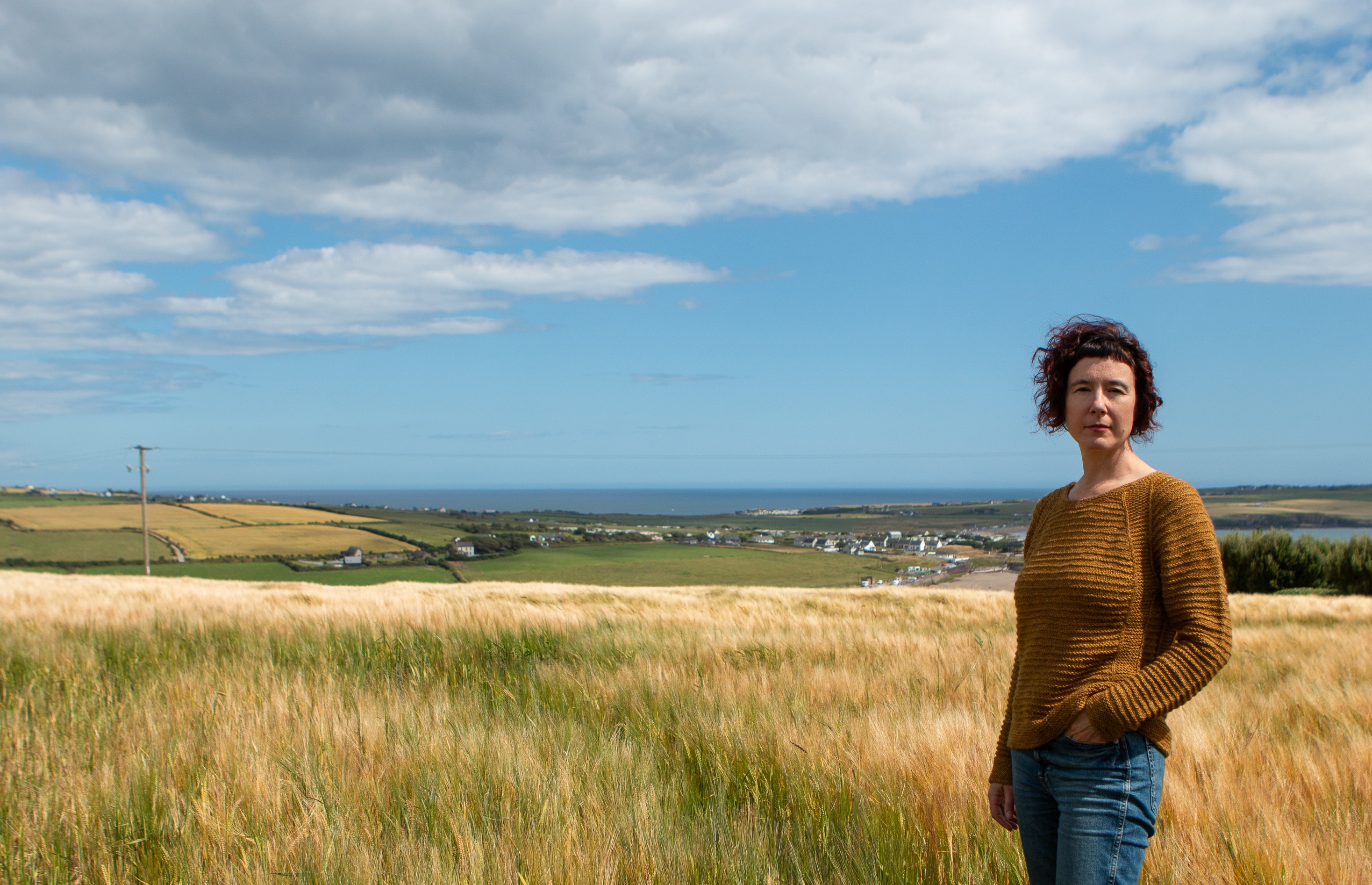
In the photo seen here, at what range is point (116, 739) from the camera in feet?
13.1

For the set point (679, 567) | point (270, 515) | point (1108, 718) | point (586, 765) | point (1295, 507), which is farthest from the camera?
point (270, 515)

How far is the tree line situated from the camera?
27953 millimetres

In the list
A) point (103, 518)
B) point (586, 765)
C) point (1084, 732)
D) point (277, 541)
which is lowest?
point (277, 541)

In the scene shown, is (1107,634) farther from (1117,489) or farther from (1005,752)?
(1005,752)

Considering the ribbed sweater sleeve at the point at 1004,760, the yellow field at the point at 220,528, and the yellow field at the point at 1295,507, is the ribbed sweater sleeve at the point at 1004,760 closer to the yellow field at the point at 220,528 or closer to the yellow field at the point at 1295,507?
the yellow field at the point at 1295,507

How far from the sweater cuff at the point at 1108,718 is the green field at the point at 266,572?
4806 cm

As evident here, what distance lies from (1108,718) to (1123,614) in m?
0.27

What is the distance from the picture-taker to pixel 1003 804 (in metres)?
2.28

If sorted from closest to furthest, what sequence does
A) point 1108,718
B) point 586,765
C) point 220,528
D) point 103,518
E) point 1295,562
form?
point 1108,718 < point 586,765 < point 1295,562 < point 103,518 < point 220,528

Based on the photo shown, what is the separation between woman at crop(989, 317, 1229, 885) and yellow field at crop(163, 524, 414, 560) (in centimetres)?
6742

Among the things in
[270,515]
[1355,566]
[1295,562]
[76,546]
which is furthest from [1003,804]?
[270,515]

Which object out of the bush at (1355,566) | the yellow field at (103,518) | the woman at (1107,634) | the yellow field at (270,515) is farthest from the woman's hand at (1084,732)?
the yellow field at (270,515)

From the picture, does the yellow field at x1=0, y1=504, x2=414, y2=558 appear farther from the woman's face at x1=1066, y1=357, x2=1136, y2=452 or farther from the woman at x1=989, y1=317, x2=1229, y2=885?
the woman's face at x1=1066, y1=357, x2=1136, y2=452

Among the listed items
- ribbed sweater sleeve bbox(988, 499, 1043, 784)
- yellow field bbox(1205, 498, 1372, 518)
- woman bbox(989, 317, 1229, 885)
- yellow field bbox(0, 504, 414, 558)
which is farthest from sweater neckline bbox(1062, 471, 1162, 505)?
yellow field bbox(0, 504, 414, 558)
